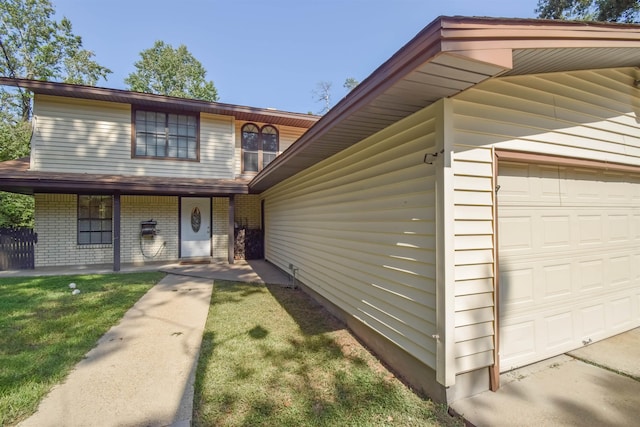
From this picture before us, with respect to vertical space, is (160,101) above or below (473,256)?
above

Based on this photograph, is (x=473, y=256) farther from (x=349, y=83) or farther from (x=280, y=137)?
(x=349, y=83)

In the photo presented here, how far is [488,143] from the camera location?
2551 mm

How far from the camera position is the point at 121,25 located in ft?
39.7

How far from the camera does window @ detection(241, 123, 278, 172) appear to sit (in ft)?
35.8

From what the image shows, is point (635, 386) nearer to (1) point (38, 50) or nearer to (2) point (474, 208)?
(2) point (474, 208)

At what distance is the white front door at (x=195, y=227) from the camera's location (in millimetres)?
10109

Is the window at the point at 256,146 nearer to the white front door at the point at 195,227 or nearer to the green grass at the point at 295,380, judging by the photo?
the white front door at the point at 195,227

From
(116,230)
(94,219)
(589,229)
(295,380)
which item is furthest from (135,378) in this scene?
(94,219)

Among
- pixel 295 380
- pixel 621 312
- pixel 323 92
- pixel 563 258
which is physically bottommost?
pixel 295 380

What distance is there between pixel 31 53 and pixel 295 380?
26610mm

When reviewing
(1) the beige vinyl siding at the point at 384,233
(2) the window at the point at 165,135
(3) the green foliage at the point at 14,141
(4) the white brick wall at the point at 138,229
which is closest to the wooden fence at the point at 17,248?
(4) the white brick wall at the point at 138,229

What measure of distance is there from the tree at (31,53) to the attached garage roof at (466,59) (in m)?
21.3

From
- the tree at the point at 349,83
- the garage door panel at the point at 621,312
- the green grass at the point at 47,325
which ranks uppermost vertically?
the tree at the point at 349,83

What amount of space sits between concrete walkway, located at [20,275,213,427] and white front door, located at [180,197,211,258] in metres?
5.61
